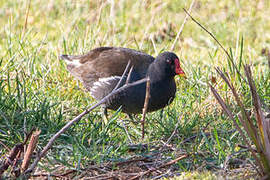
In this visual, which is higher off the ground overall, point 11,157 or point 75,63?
point 11,157

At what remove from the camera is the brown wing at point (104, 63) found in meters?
4.10

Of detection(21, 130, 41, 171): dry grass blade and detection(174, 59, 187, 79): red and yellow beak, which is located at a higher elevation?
detection(21, 130, 41, 171): dry grass blade

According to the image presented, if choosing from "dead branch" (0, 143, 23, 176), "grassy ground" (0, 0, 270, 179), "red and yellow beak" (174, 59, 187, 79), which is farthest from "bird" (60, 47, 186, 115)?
"dead branch" (0, 143, 23, 176)

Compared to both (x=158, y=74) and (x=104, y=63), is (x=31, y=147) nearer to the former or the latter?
(x=158, y=74)

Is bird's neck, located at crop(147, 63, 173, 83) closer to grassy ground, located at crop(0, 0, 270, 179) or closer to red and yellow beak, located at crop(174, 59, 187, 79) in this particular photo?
red and yellow beak, located at crop(174, 59, 187, 79)

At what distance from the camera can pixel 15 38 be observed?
4.52 metres

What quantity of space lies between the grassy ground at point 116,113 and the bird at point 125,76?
13 centimetres

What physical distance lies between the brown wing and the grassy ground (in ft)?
0.61

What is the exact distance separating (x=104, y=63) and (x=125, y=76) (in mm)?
370

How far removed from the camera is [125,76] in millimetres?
3951

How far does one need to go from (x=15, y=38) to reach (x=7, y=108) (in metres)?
1.34

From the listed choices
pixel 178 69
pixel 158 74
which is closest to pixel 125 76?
pixel 158 74

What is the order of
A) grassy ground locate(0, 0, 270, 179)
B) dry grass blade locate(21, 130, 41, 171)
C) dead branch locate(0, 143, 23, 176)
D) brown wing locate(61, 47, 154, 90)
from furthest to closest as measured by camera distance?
1. brown wing locate(61, 47, 154, 90)
2. grassy ground locate(0, 0, 270, 179)
3. dead branch locate(0, 143, 23, 176)
4. dry grass blade locate(21, 130, 41, 171)

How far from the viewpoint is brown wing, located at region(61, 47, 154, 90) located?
13.5ft
